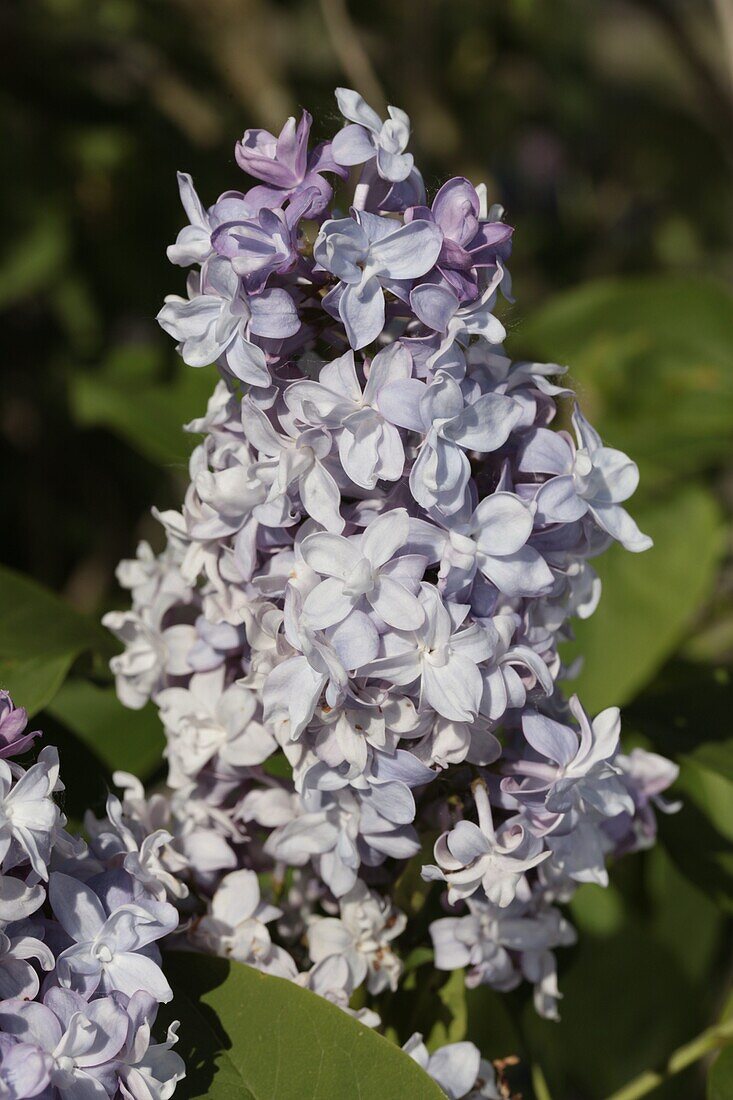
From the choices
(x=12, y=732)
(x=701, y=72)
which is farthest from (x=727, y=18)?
(x=12, y=732)

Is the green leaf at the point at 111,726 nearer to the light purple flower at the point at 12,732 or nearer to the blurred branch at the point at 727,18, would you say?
the light purple flower at the point at 12,732

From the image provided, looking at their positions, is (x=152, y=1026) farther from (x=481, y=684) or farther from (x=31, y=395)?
(x=31, y=395)

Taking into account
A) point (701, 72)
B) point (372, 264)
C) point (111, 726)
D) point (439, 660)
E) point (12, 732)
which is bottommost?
point (111, 726)

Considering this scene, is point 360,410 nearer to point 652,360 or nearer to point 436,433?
point 436,433

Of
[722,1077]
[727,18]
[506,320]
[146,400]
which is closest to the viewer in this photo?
[506,320]

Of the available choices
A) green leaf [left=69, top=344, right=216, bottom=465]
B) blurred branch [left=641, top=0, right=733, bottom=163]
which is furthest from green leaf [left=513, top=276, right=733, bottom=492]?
green leaf [left=69, top=344, right=216, bottom=465]

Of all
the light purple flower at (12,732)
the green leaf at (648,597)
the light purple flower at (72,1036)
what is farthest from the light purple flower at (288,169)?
the green leaf at (648,597)

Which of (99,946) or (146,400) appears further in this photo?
(146,400)
